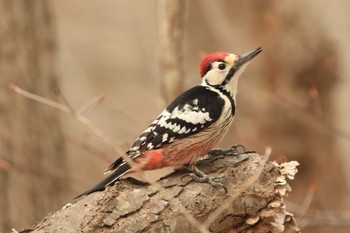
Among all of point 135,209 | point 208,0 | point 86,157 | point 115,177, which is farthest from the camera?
point 86,157

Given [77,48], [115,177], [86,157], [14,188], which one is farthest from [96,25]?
[115,177]

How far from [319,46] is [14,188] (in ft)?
10.4

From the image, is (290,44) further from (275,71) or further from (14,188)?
(14,188)

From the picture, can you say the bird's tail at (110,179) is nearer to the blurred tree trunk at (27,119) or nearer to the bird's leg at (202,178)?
the bird's leg at (202,178)

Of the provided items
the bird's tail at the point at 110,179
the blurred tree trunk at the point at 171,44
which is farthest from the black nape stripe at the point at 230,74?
the blurred tree trunk at the point at 171,44

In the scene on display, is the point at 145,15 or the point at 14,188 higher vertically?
the point at 145,15

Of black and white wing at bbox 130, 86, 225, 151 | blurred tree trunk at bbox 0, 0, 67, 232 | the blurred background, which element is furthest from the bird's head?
blurred tree trunk at bbox 0, 0, 67, 232

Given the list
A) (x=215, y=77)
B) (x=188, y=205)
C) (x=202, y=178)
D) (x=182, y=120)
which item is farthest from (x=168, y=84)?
(x=188, y=205)

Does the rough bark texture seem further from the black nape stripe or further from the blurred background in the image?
the blurred background

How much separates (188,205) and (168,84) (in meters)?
1.89

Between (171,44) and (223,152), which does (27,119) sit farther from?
(223,152)

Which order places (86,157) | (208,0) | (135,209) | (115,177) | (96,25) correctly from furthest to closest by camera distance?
(96,25) → (86,157) → (208,0) → (115,177) → (135,209)

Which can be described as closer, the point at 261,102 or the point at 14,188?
the point at 14,188

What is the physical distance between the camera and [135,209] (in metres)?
2.81
